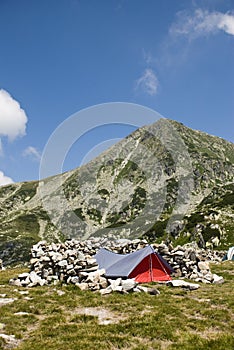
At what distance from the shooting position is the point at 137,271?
23.5m

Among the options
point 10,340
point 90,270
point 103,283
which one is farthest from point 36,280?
point 10,340

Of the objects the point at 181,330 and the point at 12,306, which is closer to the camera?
the point at 181,330

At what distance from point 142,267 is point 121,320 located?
11.0 meters

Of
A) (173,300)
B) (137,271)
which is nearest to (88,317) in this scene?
(173,300)

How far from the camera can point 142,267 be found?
23812 millimetres

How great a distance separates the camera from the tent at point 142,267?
2338 centimetres

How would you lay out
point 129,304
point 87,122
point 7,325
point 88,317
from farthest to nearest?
point 87,122
point 129,304
point 88,317
point 7,325

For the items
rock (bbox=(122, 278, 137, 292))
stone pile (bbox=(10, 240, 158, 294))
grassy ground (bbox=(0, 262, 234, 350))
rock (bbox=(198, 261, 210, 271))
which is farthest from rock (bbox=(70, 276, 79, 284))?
rock (bbox=(198, 261, 210, 271))

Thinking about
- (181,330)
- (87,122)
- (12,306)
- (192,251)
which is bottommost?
(181,330)

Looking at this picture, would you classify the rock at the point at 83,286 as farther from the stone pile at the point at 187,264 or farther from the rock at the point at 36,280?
the stone pile at the point at 187,264

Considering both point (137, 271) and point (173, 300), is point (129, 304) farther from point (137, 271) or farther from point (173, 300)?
point (137, 271)

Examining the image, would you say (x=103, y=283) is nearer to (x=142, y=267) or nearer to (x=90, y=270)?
→ (x=90, y=270)

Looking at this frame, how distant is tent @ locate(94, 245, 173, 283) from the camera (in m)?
23.4

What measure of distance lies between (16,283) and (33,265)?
14.9 ft
